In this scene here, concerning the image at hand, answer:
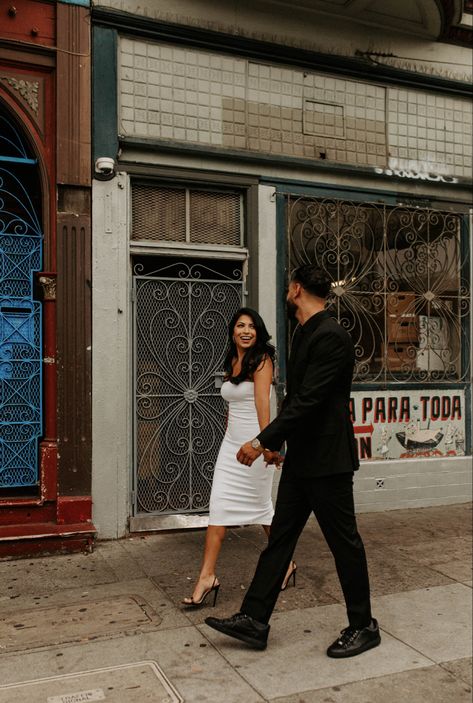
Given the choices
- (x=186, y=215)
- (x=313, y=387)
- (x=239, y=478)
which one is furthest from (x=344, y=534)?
(x=186, y=215)

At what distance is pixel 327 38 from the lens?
7.10 m

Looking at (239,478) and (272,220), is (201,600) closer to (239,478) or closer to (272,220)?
(239,478)

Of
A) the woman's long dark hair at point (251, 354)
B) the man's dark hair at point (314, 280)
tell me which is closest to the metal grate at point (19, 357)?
the woman's long dark hair at point (251, 354)

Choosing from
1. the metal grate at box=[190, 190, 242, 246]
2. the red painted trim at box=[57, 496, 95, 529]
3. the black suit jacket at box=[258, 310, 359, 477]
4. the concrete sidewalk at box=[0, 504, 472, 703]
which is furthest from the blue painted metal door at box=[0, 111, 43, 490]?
the black suit jacket at box=[258, 310, 359, 477]

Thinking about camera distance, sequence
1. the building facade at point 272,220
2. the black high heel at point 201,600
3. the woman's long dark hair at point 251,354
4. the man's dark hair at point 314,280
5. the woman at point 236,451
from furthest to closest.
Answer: the building facade at point 272,220
the woman's long dark hair at point 251,354
the woman at point 236,451
the black high heel at point 201,600
the man's dark hair at point 314,280

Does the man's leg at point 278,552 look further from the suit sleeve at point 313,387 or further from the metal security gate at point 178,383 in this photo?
the metal security gate at point 178,383

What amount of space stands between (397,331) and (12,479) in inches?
164

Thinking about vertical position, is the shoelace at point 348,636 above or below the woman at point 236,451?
below

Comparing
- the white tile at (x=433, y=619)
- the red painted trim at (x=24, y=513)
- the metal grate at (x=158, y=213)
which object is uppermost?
the metal grate at (x=158, y=213)

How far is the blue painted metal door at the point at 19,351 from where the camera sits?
595 centimetres

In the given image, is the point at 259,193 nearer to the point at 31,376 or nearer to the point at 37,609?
the point at 31,376

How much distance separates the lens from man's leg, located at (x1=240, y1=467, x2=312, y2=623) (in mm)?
3846

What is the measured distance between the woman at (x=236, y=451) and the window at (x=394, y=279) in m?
2.43

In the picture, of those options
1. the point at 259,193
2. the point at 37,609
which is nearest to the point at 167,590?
the point at 37,609
